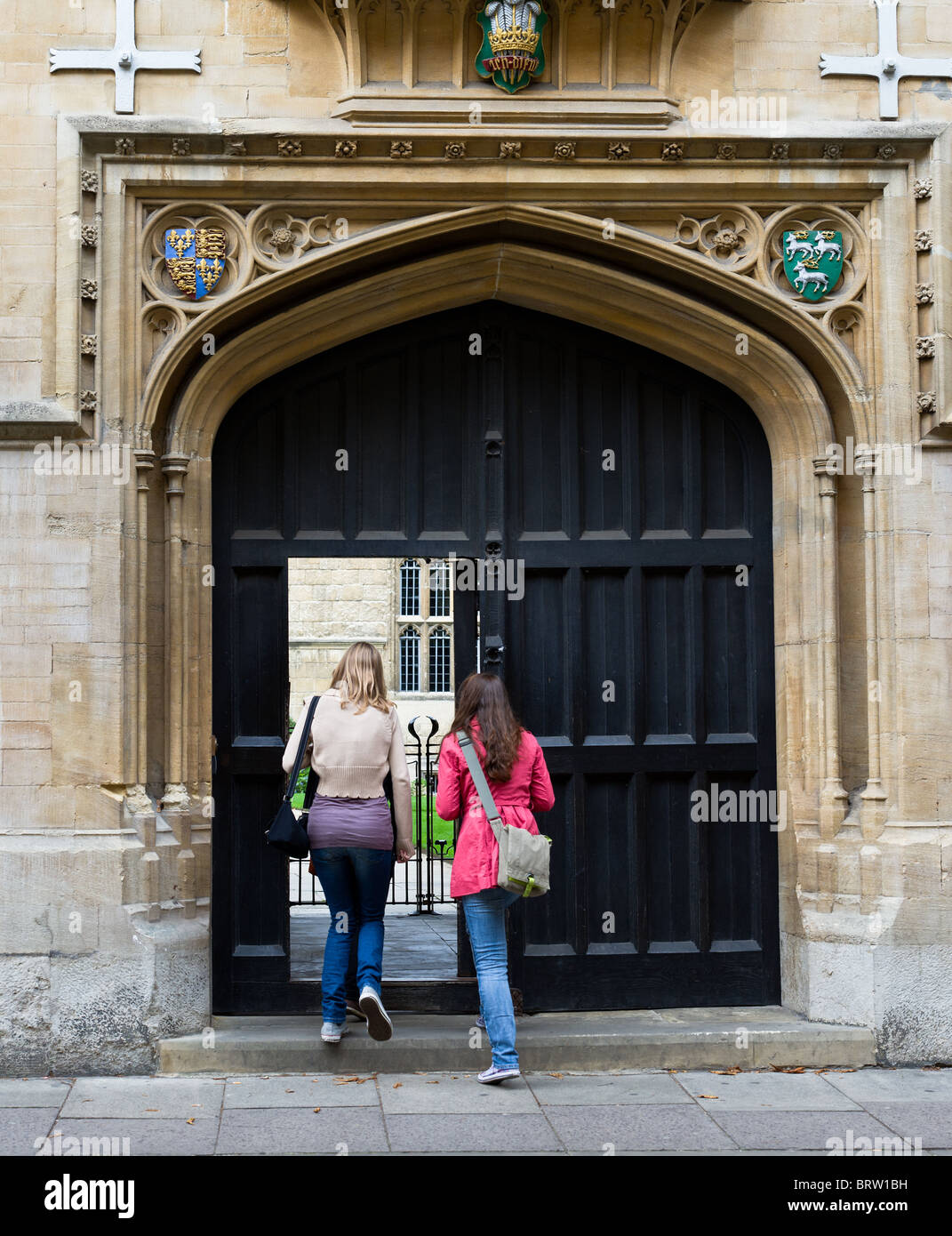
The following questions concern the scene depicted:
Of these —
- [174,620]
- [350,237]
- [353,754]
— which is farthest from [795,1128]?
[350,237]

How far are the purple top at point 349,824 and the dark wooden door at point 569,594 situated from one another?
89 cm

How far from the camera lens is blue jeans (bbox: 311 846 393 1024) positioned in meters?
5.86

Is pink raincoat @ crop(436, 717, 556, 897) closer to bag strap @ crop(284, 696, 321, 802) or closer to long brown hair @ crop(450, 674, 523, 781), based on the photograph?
long brown hair @ crop(450, 674, 523, 781)

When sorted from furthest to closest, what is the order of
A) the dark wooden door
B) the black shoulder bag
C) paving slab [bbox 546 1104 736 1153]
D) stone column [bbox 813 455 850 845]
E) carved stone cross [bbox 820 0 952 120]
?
1. the dark wooden door
2. stone column [bbox 813 455 850 845]
3. carved stone cross [bbox 820 0 952 120]
4. the black shoulder bag
5. paving slab [bbox 546 1104 736 1153]

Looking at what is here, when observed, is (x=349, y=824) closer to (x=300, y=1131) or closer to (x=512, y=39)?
(x=300, y=1131)

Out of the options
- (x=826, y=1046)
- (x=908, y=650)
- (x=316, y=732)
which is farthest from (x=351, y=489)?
(x=826, y=1046)

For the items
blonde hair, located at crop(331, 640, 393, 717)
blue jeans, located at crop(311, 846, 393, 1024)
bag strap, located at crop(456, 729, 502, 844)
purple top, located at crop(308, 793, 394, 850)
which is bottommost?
blue jeans, located at crop(311, 846, 393, 1024)

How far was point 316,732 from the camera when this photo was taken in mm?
5910

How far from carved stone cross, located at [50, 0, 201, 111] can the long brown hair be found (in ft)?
10.2

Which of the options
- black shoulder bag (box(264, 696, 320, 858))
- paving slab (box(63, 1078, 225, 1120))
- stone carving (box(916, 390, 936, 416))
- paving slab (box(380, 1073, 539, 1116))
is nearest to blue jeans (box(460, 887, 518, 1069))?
paving slab (box(380, 1073, 539, 1116))

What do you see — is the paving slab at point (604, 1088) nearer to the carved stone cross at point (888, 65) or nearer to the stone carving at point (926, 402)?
the stone carving at point (926, 402)

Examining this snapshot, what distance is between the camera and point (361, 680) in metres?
5.95

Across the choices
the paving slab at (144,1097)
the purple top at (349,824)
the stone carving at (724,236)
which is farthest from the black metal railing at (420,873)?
the stone carving at (724,236)

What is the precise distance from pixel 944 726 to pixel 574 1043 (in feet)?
7.53
